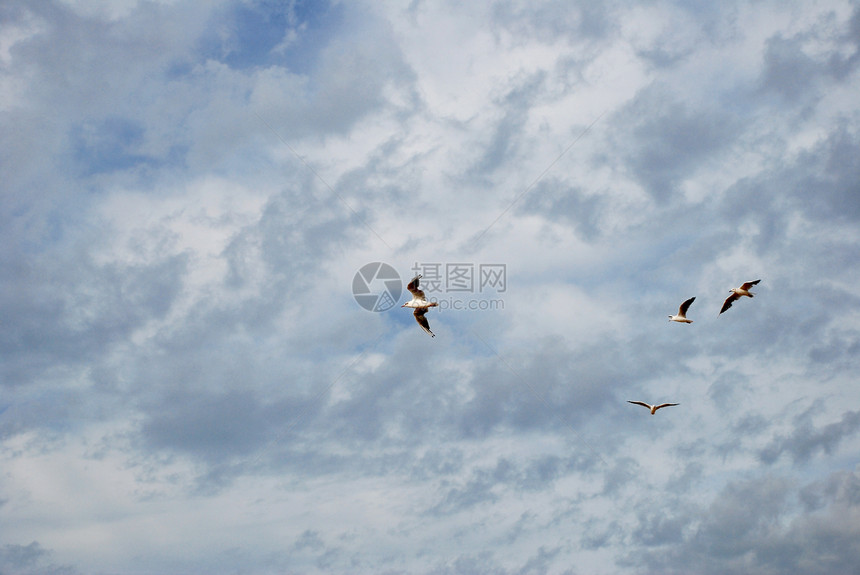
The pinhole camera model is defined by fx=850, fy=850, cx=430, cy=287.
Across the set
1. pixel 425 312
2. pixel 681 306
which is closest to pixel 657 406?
pixel 681 306

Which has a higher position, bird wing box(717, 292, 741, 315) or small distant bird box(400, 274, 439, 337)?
bird wing box(717, 292, 741, 315)

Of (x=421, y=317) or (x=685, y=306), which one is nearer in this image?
(x=421, y=317)

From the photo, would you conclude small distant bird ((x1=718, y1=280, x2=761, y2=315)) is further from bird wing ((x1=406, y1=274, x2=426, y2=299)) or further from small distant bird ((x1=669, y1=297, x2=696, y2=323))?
bird wing ((x1=406, y1=274, x2=426, y2=299))

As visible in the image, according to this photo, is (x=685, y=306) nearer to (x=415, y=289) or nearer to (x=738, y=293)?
(x=738, y=293)

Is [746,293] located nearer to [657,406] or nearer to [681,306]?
[681,306]

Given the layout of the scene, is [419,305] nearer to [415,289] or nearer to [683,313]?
[415,289]

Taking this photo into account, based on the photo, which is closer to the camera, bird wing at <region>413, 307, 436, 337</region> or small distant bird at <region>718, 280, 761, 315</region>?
bird wing at <region>413, 307, 436, 337</region>

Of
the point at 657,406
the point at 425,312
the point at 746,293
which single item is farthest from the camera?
the point at 657,406

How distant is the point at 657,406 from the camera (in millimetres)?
121125

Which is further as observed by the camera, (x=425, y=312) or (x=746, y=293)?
(x=746, y=293)

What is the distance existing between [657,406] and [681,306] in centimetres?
1517

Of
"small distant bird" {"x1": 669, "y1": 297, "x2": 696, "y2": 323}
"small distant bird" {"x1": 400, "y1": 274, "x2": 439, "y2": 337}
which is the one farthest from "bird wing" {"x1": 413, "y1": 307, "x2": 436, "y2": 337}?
"small distant bird" {"x1": 669, "y1": 297, "x2": 696, "y2": 323}

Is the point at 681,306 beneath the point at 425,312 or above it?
above

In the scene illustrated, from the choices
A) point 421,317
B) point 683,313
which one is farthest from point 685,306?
point 421,317
